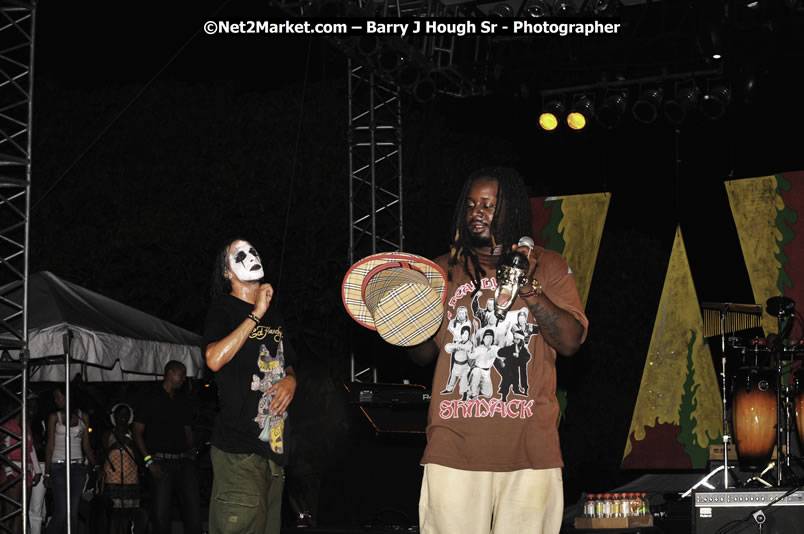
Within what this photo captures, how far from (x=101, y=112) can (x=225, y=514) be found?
16.1 metres

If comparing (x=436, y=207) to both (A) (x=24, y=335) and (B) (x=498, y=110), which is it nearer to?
(B) (x=498, y=110)

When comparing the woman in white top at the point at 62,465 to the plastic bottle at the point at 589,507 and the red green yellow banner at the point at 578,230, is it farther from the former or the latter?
the red green yellow banner at the point at 578,230

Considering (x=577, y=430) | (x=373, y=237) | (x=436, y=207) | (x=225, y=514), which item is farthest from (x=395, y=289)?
(x=577, y=430)

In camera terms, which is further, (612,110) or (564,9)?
(612,110)

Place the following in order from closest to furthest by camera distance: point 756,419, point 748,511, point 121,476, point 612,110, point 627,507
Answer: point 748,511 → point 627,507 → point 756,419 → point 121,476 → point 612,110

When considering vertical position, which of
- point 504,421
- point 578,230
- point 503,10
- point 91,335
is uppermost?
point 503,10

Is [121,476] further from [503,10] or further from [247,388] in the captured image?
[503,10]

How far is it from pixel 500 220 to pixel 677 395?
7.70 m

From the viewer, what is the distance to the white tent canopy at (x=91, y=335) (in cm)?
926

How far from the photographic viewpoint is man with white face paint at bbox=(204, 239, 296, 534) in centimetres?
454

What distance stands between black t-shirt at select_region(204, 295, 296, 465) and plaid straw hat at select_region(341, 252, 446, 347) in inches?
56.2

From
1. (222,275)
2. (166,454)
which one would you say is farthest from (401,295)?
(166,454)

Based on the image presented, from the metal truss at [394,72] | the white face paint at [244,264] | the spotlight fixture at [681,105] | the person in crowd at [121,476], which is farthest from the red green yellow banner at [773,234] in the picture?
the white face paint at [244,264]

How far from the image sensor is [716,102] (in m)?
10.2
